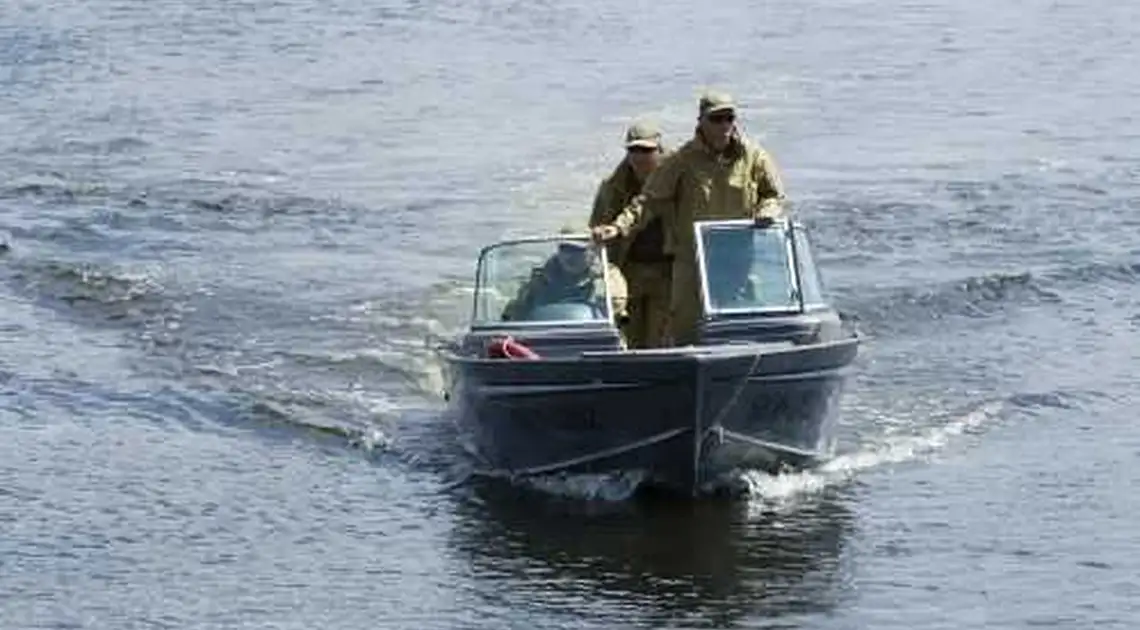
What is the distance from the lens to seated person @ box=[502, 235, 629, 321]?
17.3 metres

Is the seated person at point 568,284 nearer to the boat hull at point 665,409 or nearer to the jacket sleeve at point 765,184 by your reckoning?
the boat hull at point 665,409

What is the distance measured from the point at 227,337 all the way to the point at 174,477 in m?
4.21

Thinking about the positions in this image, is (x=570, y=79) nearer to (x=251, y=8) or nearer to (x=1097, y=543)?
(x=251, y=8)

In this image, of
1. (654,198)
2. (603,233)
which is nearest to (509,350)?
(603,233)

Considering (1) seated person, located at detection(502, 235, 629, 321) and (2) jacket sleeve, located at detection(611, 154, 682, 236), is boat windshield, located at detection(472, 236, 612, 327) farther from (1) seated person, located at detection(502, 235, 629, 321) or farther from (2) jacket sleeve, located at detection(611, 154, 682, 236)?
(2) jacket sleeve, located at detection(611, 154, 682, 236)

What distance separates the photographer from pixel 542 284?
1744cm

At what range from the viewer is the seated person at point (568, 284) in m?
17.3

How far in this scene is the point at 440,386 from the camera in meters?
20.4

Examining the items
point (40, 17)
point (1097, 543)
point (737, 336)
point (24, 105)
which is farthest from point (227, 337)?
point (40, 17)

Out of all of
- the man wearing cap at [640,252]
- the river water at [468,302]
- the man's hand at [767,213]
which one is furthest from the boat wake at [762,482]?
the man's hand at [767,213]

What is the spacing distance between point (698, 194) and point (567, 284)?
0.99m

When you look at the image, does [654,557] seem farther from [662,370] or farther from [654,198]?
[654,198]

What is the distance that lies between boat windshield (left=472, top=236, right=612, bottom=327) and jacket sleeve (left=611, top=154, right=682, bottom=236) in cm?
30

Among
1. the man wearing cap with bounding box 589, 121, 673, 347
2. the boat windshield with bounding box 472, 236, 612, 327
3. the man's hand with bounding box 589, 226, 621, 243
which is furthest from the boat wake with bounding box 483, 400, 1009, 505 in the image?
the man's hand with bounding box 589, 226, 621, 243
